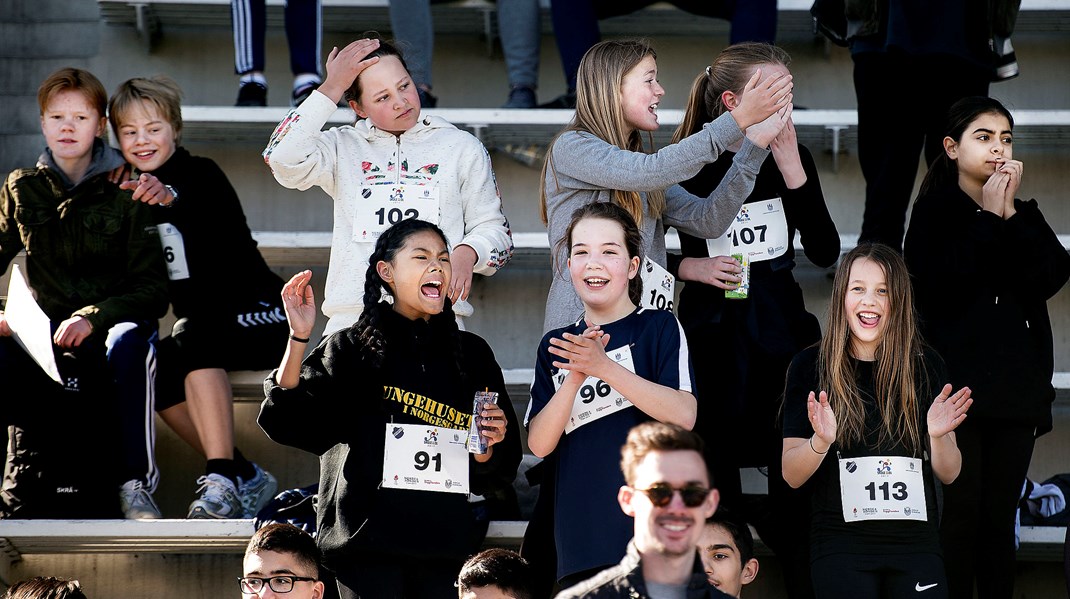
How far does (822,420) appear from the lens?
3168 millimetres

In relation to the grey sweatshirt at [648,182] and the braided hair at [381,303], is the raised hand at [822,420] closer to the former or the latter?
the grey sweatshirt at [648,182]

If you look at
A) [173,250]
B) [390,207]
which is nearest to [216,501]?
[173,250]

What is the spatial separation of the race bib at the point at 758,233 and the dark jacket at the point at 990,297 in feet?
1.25

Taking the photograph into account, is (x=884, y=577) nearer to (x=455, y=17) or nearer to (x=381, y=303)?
(x=381, y=303)

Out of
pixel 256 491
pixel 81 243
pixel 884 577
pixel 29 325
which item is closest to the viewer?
pixel 884 577

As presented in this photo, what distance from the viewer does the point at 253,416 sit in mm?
4488

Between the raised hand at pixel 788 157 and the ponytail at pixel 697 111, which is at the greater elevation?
the ponytail at pixel 697 111

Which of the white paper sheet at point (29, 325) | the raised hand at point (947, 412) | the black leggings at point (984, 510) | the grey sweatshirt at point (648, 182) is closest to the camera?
the raised hand at point (947, 412)

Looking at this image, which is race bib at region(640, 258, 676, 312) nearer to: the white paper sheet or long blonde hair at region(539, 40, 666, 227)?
long blonde hair at region(539, 40, 666, 227)

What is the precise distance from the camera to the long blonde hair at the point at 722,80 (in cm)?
371

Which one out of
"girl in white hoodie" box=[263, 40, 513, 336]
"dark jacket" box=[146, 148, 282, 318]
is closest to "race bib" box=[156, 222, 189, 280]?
"dark jacket" box=[146, 148, 282, 318]

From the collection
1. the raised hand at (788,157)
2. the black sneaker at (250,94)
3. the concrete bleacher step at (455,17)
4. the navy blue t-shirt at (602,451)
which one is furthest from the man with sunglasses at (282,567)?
the concrete bleacher step at (455,17)

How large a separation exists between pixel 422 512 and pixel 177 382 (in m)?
1.20

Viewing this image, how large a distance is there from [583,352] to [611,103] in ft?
2.93
